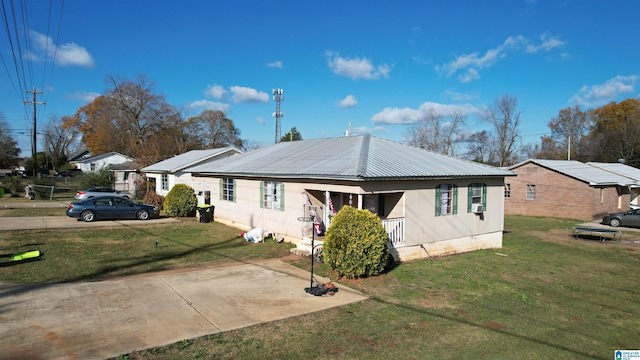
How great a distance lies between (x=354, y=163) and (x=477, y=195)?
596 centimetres

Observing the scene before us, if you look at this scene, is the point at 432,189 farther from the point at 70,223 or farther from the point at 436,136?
the point at 436,136

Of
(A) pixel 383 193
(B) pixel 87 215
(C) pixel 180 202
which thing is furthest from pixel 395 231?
(B) pixel 87 215

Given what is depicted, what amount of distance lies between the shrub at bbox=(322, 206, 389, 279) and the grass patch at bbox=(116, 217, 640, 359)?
0.38 metres

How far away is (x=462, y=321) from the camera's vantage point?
771cm

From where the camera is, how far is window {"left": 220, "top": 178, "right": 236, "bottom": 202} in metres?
19.0

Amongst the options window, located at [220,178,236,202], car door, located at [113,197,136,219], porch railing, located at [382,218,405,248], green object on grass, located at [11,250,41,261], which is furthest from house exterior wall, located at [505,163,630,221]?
green object on grass, located at [11,250,41,261]

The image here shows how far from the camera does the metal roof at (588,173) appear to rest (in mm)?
28141

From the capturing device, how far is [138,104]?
53594mm

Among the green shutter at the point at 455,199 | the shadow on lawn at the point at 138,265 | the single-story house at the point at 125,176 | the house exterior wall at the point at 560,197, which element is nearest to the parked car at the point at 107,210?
the shadow on lawn at the point at 138,265

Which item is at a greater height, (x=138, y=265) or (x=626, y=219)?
(x=626, y=219)

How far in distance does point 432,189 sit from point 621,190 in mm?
26441

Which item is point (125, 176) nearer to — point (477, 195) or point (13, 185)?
point (13, 185)

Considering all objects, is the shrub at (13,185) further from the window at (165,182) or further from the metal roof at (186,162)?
the window at (165,182)

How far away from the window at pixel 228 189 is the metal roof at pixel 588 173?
2194cm
